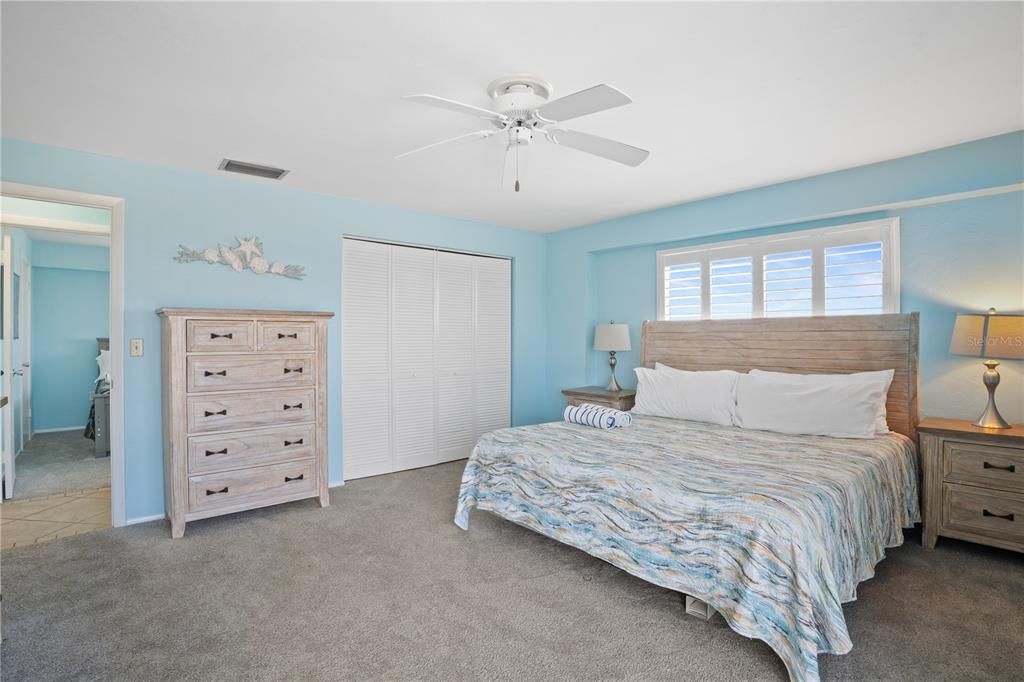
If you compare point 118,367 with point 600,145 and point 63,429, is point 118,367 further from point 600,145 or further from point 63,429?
point 63,429

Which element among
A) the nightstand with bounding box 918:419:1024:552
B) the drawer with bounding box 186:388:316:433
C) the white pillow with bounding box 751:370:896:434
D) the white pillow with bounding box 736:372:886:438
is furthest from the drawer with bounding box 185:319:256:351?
A: the nightstand with bounding box 918:419:1024:552

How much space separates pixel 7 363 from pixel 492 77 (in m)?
4.49

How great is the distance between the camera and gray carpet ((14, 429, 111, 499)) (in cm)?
413

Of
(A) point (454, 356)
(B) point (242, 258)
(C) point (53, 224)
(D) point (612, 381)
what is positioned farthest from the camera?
(A) point (454, 356)

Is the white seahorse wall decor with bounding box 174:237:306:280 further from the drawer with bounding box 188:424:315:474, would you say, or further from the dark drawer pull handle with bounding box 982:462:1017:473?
the dark drawer pull handle with bounding box 982:462:1017:473

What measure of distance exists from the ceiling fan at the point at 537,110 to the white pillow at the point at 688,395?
6.58 feet

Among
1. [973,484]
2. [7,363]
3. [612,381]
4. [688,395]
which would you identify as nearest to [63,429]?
[7,363]

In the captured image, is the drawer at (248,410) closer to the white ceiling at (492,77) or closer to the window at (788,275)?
the white ceiling at (492,77)

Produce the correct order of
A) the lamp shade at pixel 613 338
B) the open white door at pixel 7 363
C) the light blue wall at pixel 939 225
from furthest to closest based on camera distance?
1. the lamp shade at pixel 613 338
2. the open white door at pixel 7 363
3. the light blue wall at pixel 939 225

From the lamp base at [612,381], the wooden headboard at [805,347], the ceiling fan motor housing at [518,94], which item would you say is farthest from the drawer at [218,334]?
the wooden headboard at [805,347]

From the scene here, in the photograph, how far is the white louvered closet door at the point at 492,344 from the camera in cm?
521

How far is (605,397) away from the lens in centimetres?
459

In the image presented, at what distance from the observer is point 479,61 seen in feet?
6.78

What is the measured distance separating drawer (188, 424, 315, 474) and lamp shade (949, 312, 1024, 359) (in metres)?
4.11
